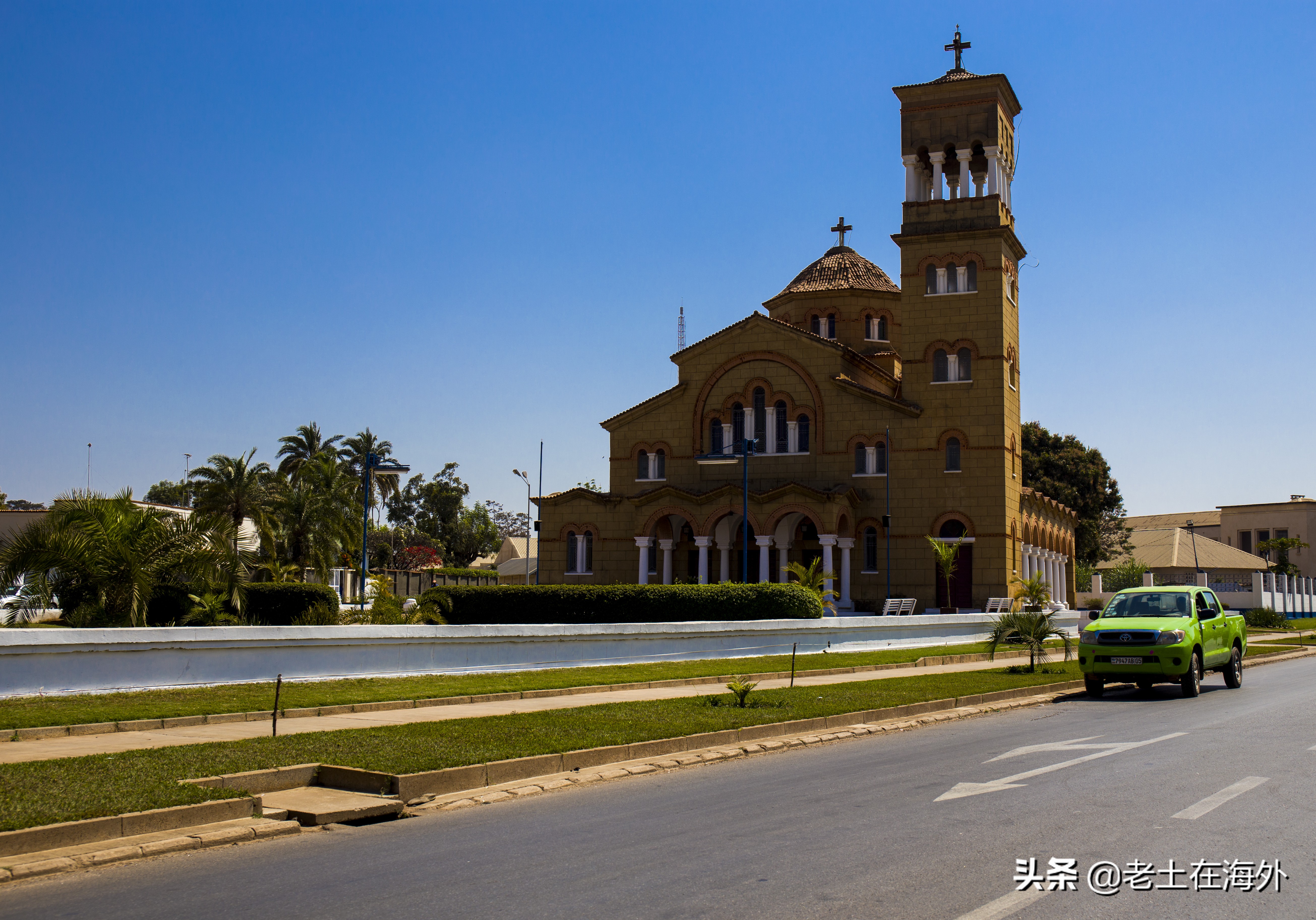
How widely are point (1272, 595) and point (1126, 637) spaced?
5572 cm

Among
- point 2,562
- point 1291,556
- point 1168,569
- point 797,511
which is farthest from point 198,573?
point 1291,556

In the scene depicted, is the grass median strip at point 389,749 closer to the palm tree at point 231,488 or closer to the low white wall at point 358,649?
the low white wall at point 358,649

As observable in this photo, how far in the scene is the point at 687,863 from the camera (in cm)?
725

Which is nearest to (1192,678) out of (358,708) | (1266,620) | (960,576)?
(358,708)

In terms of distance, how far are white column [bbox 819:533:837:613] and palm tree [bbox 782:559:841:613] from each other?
171 millimetres

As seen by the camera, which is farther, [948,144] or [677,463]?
[677,463]

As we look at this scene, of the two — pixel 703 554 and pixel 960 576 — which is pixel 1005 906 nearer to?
pixel 960 576

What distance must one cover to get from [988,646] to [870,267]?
35146 millimetres

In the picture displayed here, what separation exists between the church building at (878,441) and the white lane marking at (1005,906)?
121 ft

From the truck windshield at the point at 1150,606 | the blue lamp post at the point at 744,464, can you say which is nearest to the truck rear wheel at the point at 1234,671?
the truck windshield at the point at 1150,606

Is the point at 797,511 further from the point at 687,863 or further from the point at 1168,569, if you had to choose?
the point at 1168,569

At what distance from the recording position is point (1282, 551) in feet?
294

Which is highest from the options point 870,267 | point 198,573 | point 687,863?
point 870,267

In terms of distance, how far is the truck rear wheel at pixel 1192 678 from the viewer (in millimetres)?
18547
